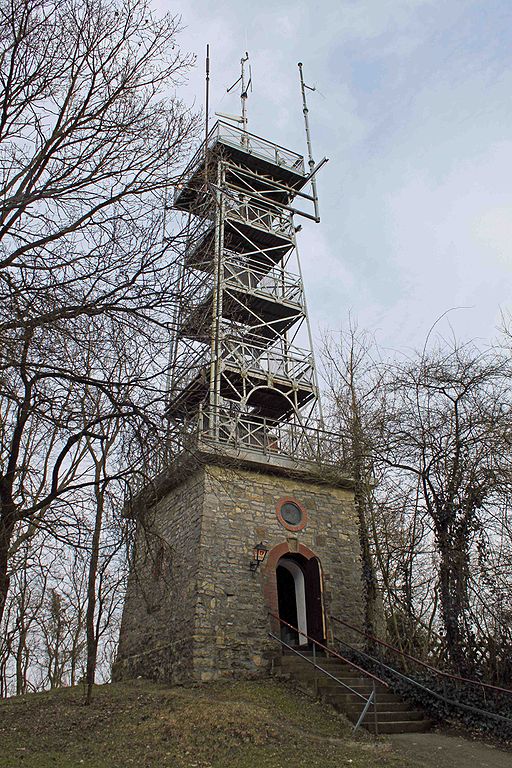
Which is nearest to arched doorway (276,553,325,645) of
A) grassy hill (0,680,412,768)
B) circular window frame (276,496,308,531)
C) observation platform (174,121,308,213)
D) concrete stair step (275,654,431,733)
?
circular window frame (276,496,308,531)

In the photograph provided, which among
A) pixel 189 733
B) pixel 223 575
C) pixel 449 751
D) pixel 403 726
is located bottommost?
pixel 449 751

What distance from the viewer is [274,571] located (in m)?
12.2

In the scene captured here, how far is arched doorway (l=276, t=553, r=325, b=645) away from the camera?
12.3 m

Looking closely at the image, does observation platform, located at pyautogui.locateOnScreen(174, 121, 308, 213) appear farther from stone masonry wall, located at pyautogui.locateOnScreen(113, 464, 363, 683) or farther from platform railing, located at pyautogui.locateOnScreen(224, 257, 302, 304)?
stone masonry wall, located at pyautogui.locateOnScreen(113, 464, 363, 683)

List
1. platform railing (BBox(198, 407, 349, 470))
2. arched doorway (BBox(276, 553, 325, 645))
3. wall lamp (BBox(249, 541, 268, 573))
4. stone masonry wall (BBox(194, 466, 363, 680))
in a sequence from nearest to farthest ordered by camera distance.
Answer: stone masonry wall (BBox(194, 466, 363, 680)), wall lamp (BBox(249, 541, 268, 573)), arched doorway (BBox(276, 553, 325, 645)), platform railing (BBox(198, 407, 349, 470))

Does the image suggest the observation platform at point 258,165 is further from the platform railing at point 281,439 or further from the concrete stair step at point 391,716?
the concrete stair step at point 391,716

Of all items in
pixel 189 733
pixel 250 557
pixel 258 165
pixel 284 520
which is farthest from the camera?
pixel 258 165

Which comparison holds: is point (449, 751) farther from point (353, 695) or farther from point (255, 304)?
point (255, 304)

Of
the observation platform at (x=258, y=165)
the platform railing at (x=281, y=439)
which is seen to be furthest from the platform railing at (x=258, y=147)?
the platform railing at (x=281, y=439)

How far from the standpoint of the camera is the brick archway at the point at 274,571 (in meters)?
11.7

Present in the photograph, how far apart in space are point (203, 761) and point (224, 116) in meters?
19.5

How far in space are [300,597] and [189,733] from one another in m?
5.81

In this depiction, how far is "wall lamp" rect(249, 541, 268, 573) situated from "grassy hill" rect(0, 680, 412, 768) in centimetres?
234

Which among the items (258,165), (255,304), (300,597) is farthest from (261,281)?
(300,597)
